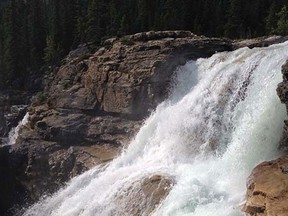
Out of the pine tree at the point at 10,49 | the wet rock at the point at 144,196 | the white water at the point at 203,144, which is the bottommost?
the wet rock at the point at 144,196

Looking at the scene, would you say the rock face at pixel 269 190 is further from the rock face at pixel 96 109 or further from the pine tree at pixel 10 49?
the pine tree at pixel 10 49

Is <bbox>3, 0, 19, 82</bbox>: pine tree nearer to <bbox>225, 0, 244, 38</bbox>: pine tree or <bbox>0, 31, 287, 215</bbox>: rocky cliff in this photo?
<bbox>225, 0, 244, 38</bbox>: pine tree

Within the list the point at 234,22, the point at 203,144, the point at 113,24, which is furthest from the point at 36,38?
the point at 203,144

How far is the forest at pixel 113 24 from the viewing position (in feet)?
190

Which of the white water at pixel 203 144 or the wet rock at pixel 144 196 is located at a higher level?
the white water at pixel 203 144

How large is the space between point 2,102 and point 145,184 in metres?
38.8

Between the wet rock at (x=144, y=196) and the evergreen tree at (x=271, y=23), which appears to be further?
the evergreen tree at (x=271, y=23)

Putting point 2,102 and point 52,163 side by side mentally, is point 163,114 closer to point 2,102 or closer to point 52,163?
point 52,163

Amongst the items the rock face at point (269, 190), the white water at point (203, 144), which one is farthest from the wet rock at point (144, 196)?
the rock face at point (269, 190)

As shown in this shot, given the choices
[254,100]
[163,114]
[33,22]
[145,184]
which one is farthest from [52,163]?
[33,22]

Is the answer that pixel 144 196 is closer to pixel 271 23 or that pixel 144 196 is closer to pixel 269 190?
pixel 269 190

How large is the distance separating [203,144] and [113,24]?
38921mm

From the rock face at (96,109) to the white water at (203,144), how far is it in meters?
1.37

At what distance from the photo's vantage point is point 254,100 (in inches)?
905
